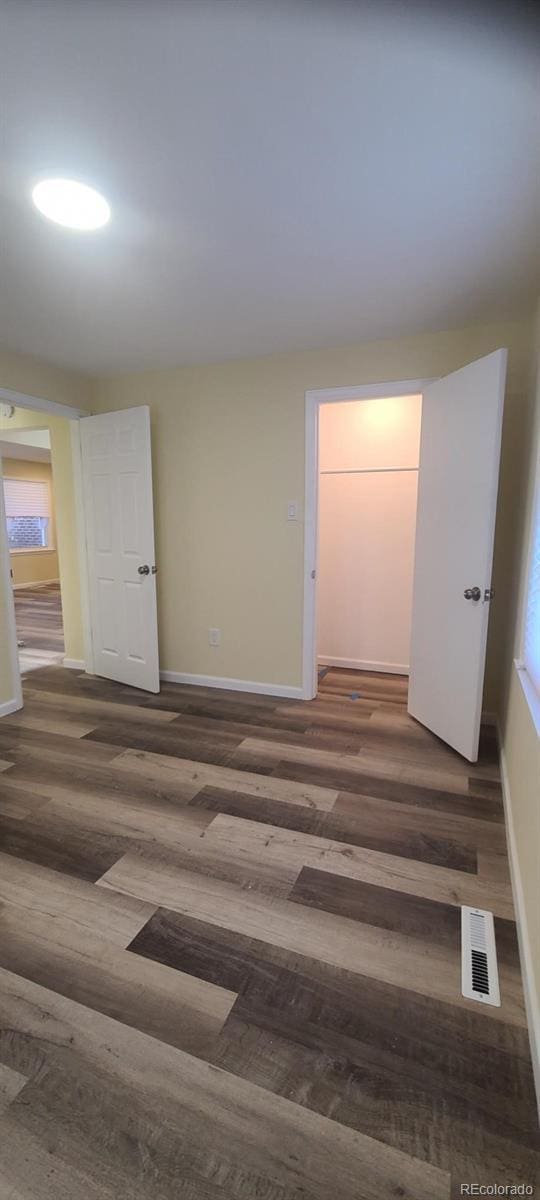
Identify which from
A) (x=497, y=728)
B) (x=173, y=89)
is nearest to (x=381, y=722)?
(x=497, y=728)

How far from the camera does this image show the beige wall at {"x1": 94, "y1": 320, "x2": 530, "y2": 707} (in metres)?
2.94

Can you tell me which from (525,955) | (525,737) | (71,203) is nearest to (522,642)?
(525,737)

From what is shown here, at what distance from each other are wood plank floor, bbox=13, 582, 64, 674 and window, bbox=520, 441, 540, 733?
371 cm

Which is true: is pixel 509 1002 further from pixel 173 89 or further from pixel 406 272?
pixel 406 272

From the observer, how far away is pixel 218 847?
1773mm

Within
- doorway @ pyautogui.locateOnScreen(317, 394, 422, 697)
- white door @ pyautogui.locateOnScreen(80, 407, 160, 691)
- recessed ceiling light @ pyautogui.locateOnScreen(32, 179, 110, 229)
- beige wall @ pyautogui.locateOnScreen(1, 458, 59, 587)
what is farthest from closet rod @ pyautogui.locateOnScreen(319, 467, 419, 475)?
beige wall @ pyautogui.locateOnScreen(1, 458, 59, 587)

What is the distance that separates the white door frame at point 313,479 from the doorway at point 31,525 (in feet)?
12.6

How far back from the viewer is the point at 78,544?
3.73m

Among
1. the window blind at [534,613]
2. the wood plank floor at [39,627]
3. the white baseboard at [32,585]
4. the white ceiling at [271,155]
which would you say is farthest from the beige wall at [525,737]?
the white baseboard at [32,585]

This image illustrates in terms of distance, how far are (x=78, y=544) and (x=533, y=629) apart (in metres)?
3.27

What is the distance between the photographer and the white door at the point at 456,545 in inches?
86.0

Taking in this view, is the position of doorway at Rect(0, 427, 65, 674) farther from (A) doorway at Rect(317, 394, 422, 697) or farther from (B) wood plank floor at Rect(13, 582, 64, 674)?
(A) doorway at Rect(317, 394, 422, 697)

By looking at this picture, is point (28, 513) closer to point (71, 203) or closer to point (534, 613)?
point (71, 203)

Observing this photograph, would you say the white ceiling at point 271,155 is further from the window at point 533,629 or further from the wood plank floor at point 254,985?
the wood plank floor at point 254,985
